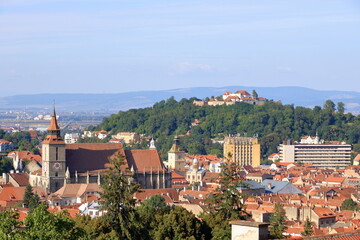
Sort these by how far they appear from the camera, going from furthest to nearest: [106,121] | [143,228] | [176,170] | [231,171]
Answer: [106,121] < [176,170] < [231,171] < [143,228]

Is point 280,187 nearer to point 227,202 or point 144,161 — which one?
point 144,161

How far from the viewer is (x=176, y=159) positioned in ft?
366

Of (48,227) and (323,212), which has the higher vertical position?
(48,227)

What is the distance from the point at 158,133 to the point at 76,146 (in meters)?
81.9

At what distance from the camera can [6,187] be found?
78688 mm

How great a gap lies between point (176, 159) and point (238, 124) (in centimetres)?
5521

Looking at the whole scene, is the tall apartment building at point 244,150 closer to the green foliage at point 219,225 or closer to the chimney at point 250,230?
the green foliage at point 219,225

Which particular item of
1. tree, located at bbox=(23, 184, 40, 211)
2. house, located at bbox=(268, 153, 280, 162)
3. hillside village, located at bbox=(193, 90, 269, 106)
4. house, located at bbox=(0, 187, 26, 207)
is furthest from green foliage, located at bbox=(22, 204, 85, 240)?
hillside village, located at bbox=(193, 90, 269, 106)

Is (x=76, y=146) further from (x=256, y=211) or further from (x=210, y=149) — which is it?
(x=210, y=149)

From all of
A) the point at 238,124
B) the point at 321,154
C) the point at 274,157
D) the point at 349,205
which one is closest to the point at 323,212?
the point at 349,205

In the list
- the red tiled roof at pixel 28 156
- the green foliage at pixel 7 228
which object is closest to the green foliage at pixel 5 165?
the red tiled roof at pixel 28 156

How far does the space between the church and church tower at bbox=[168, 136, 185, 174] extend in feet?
76.2

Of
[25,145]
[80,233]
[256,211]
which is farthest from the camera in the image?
[25,145]

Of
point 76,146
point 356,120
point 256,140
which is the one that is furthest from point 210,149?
point 76,146
